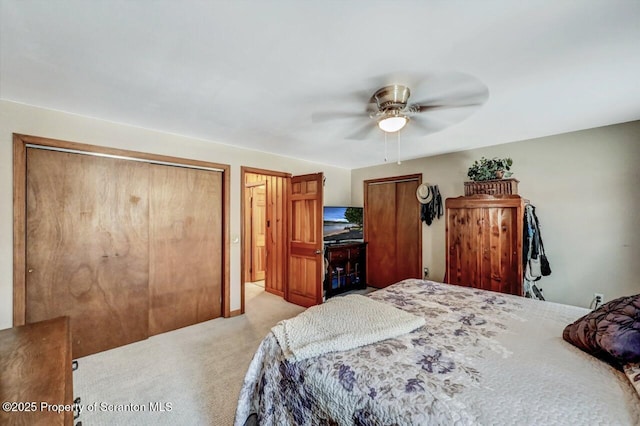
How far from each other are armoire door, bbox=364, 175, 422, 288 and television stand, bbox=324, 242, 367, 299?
182 millimetres

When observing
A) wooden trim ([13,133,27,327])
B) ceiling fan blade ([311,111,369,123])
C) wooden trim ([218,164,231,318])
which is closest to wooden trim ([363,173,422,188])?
ceiling fan blade ([311,111,369,123])

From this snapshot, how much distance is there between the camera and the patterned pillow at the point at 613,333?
1.08 m

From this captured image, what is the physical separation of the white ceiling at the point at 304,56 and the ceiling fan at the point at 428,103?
0.05 m

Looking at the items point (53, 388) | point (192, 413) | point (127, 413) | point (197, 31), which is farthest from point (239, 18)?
point (127, 413)

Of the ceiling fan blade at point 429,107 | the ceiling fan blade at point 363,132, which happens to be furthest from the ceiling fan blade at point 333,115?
the ceiling fan blade at point 429,107

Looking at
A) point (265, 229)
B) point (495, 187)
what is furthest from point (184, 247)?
point (495, 187)

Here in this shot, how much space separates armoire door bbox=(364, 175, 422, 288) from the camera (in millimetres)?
4301

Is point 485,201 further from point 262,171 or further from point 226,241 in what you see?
point 226,241

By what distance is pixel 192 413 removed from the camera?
69.6 inches

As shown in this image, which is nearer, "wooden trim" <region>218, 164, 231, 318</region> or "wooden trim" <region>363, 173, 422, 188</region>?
"wooden trim" <region>218, 164, 231, 318</region>

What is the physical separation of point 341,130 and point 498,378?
2.45 metres

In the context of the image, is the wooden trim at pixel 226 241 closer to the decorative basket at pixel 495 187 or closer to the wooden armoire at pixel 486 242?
the wooden armoire at pixel 486 242

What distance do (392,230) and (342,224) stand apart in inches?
35.5

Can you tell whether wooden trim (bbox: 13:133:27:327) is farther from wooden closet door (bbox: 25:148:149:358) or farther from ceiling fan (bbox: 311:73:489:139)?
ceiling fan (bbox: 311:73:489:139)
